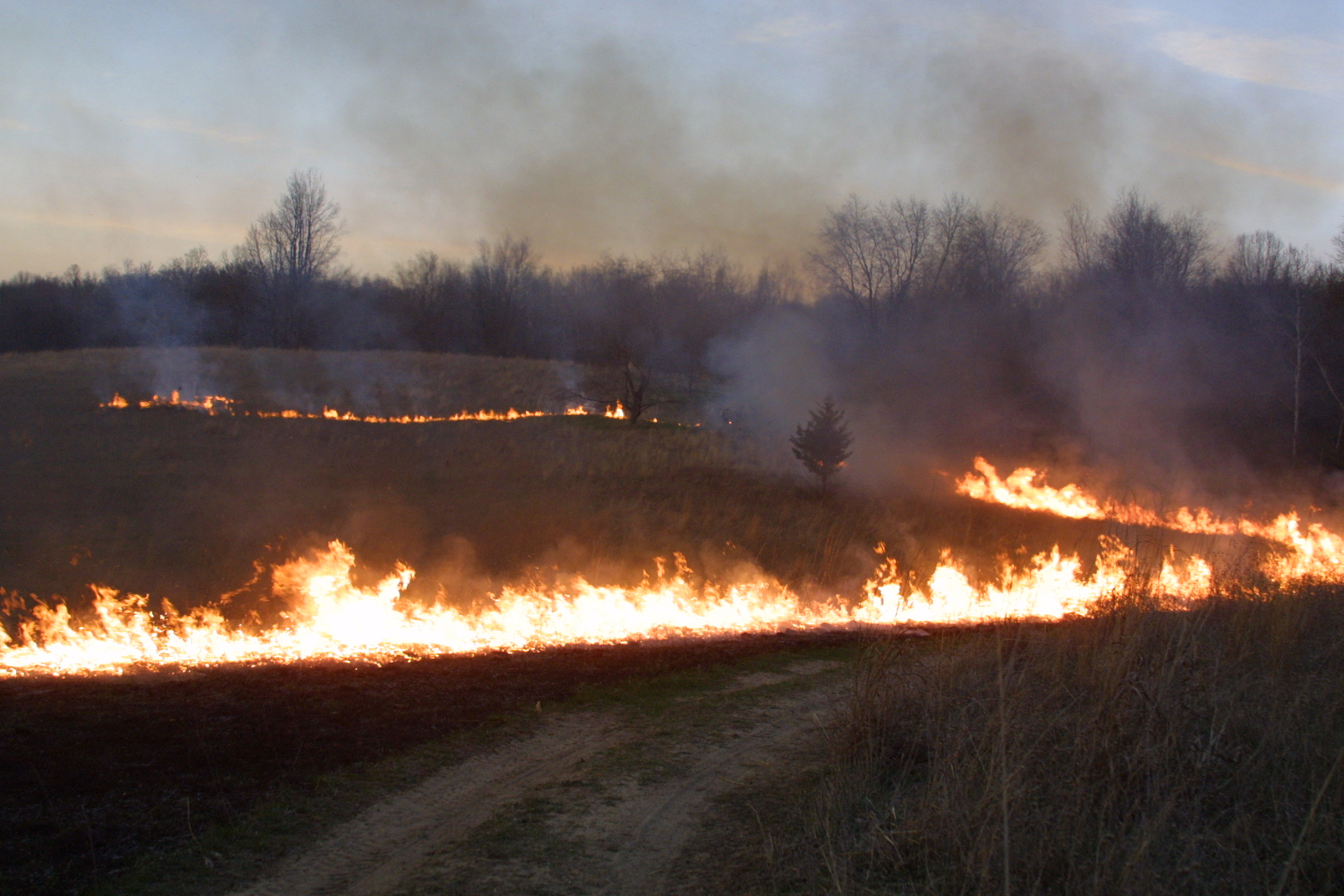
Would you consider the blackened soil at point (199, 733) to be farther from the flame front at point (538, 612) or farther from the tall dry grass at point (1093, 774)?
the tall dry grass at point (1093, 774)

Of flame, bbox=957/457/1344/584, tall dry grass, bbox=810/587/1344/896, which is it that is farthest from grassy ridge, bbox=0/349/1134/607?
tall dry grass, bbox=810/587/1344/896

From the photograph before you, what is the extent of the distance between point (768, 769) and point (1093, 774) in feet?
6.84

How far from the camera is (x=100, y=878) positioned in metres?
4.36

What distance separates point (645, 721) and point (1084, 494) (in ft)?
60.7

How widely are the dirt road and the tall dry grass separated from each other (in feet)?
2.75

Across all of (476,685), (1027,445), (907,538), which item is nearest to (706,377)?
(1027,445)

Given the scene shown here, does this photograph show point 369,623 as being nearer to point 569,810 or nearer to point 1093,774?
point 569,810

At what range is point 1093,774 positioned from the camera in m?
4.79

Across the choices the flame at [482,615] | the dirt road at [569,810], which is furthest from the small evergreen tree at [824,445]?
the dirt road at [569,810]

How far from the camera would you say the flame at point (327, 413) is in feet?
77.3

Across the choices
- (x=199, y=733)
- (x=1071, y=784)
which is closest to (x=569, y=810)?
(x=1071, y=784)

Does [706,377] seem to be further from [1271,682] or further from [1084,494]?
[1271,682]

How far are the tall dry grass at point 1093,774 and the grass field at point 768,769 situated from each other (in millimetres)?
20

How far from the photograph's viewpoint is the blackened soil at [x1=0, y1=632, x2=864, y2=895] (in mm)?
4801
